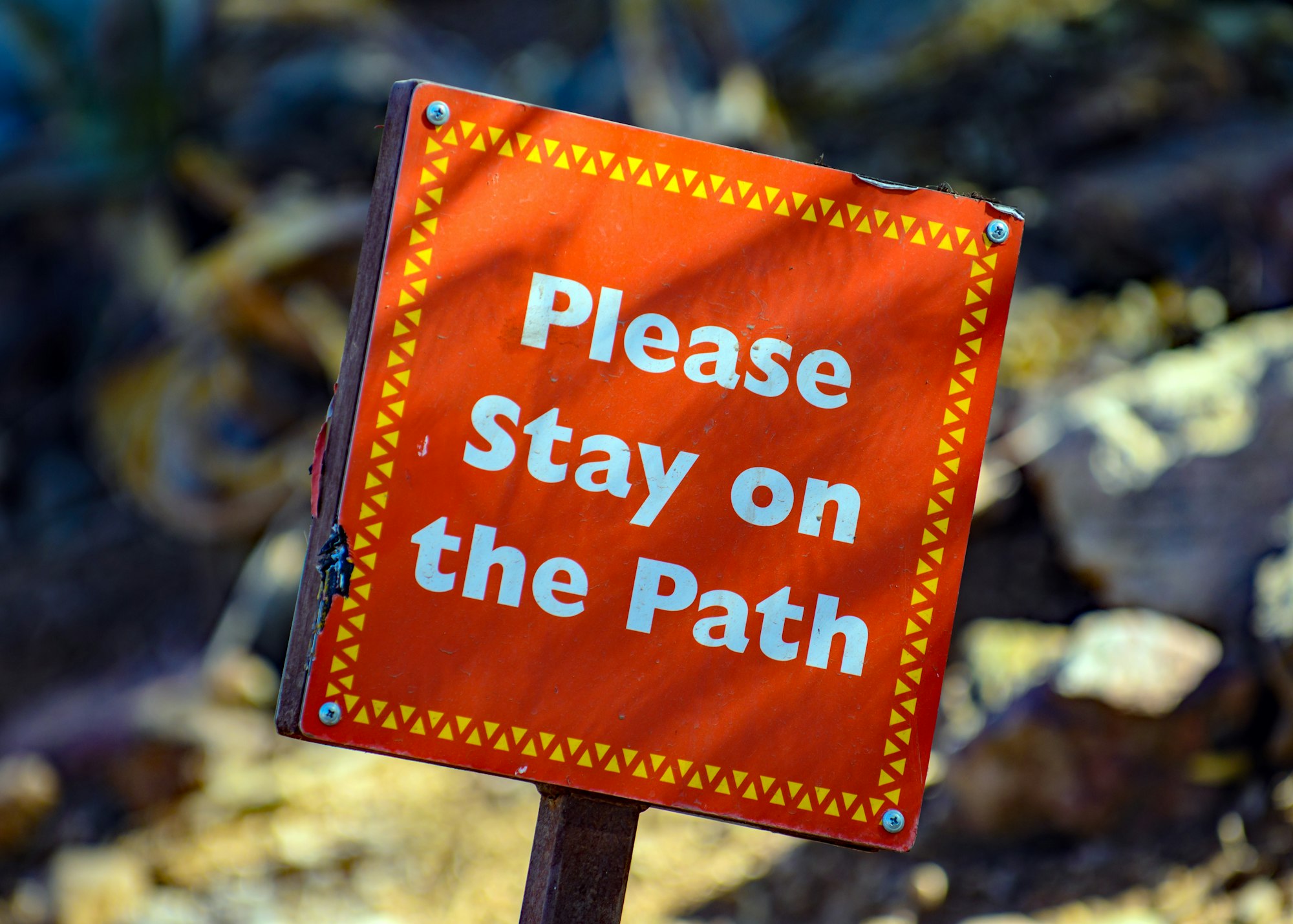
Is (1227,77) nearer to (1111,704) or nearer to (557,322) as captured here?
(1111,704)

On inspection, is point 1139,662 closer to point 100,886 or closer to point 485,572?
point 485,572

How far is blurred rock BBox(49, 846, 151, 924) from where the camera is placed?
3.08 metres

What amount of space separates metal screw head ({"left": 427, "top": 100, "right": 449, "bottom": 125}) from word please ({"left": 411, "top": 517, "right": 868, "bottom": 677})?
0.39 m

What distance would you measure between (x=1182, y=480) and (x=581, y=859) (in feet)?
7.13

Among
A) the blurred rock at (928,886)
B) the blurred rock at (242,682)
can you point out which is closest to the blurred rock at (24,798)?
the blurred rock at (242,682)

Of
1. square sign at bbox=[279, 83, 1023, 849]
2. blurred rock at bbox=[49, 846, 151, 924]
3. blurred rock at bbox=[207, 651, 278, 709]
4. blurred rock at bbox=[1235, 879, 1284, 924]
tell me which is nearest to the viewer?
square sign at bbox=[279, 83, 1023, 849]

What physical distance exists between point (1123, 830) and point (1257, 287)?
5.68 feet

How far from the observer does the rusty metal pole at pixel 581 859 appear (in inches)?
44.9

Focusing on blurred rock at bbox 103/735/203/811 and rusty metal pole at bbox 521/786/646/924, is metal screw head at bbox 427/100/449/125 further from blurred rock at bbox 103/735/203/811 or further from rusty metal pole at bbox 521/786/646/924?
blurred rock at bbox 103/735/203/811

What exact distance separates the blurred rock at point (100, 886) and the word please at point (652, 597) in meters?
2.55

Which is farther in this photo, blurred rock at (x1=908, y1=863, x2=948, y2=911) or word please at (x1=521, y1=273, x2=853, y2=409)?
blurred rock at (x1=908, y1=863, x2=948, y2=911)

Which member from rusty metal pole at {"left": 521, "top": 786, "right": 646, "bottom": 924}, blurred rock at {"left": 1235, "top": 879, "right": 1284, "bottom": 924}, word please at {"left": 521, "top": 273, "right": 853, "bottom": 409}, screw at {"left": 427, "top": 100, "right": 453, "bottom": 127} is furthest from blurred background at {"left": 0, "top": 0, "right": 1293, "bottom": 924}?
screw at {"left": 427, "top": 100, "right": 453, "bottom": 127}

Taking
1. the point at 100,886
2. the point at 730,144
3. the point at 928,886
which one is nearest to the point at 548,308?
the point at 928,886

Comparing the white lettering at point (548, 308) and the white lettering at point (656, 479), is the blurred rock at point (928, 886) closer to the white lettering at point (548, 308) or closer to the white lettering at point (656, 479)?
the white lettering at point (656, 479)
